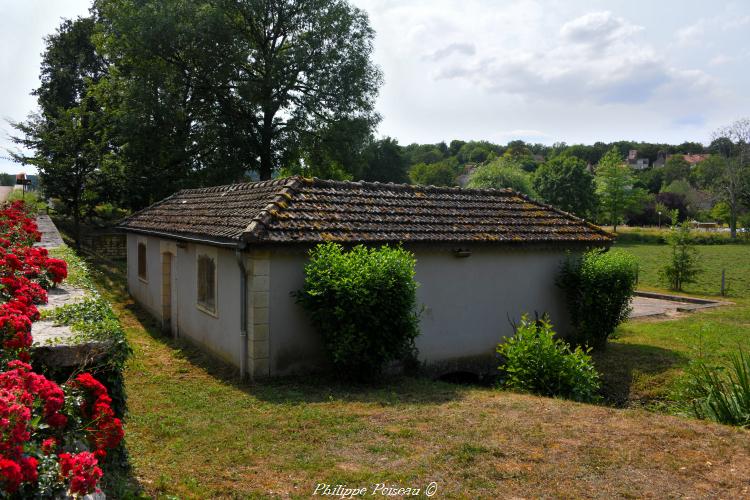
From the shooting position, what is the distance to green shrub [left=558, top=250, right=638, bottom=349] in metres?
12.6

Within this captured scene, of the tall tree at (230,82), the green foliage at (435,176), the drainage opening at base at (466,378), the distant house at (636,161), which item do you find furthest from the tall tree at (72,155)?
the distant house at (636,161)

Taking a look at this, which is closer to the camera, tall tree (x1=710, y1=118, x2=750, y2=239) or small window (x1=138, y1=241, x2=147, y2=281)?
small window (x1=138, y1=241, x2=147, y2=281)

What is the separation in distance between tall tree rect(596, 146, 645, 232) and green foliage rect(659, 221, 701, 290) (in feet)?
116

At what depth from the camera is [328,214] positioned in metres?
10.7

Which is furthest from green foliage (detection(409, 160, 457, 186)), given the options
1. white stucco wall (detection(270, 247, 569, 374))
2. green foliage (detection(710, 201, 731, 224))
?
white stucco wall (detection(270, 247, 569, 374))

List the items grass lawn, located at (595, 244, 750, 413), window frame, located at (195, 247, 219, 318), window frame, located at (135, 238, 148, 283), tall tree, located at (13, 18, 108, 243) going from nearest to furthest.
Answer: grass lawn, located at (595, 244, 750, 413)
window frame, located at (195, 247, 219, 318)
window frame, located at (135, 238, 148, 283)
tall tree, located at (13, 18, 108, 243)

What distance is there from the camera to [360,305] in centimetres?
873

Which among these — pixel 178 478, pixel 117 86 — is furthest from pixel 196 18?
pixel 178 478

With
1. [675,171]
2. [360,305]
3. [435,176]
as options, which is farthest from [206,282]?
[675,171]

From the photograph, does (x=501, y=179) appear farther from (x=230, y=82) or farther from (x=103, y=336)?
(x=103, y=336)

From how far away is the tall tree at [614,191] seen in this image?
59094 millimetres

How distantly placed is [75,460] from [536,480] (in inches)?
161

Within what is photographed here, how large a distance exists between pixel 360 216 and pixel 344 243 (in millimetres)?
1312

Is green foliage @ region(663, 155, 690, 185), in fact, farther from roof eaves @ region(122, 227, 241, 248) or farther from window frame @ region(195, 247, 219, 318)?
window frame @ region(195, 247, 219, 318)
